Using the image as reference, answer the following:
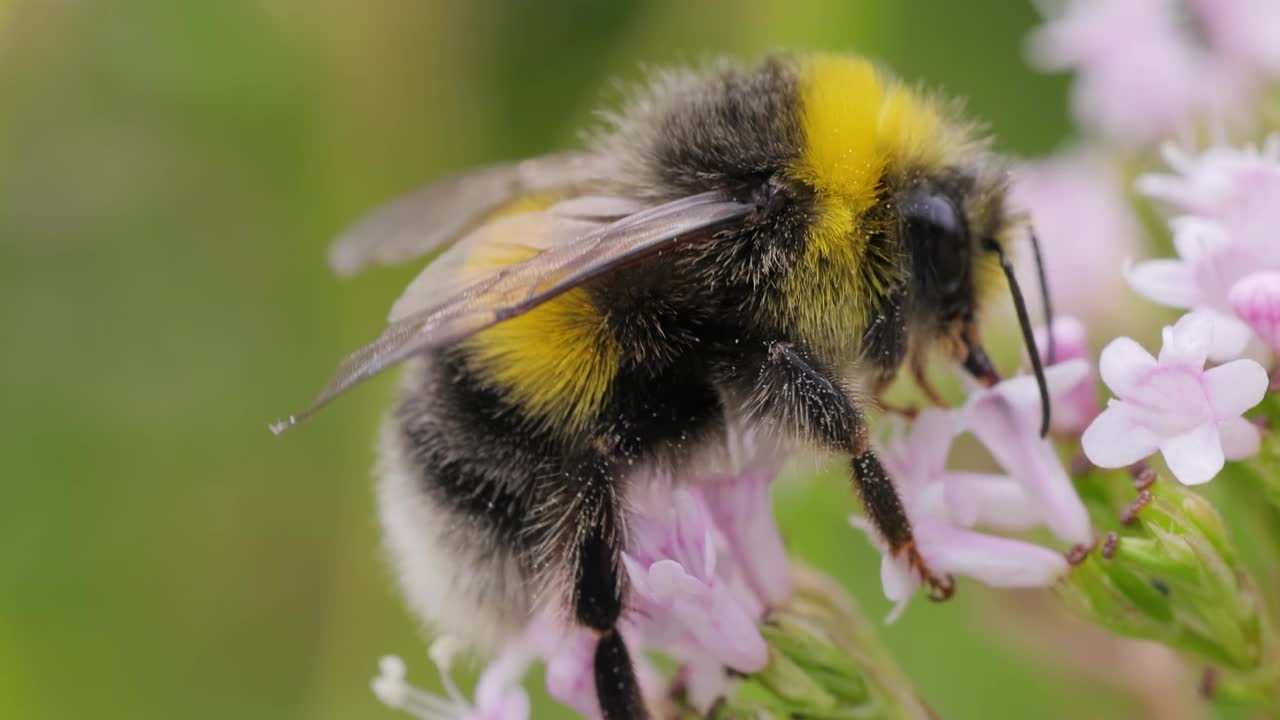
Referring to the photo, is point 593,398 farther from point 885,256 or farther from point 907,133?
point 907,133

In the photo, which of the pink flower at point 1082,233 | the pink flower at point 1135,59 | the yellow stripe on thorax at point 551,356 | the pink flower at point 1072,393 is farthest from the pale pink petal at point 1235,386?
the pink flower at point 1135,59

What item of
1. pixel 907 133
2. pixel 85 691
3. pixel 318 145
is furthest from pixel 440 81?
pixel 907 133

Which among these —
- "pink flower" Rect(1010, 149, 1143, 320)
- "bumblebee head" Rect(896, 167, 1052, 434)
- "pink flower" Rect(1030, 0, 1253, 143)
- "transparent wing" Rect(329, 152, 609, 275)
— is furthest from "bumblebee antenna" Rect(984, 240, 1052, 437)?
"pink flower" Rect(1030, 0, 1253, 143)

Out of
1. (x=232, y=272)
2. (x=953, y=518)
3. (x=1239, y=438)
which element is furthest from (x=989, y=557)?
(x=232, y=272)

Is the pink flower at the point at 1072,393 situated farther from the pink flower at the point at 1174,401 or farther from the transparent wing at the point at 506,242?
the transparent wing at the point at 506,242

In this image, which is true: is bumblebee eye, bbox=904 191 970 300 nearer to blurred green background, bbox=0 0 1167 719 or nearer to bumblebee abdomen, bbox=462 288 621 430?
bumblebee abdomen, bbox=462 288 621 430

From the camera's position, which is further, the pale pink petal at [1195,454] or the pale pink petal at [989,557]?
the pale pink petal at [989,557]

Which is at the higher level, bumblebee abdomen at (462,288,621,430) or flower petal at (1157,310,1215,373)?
bumblebee abdomen at (462,288,621,430)
